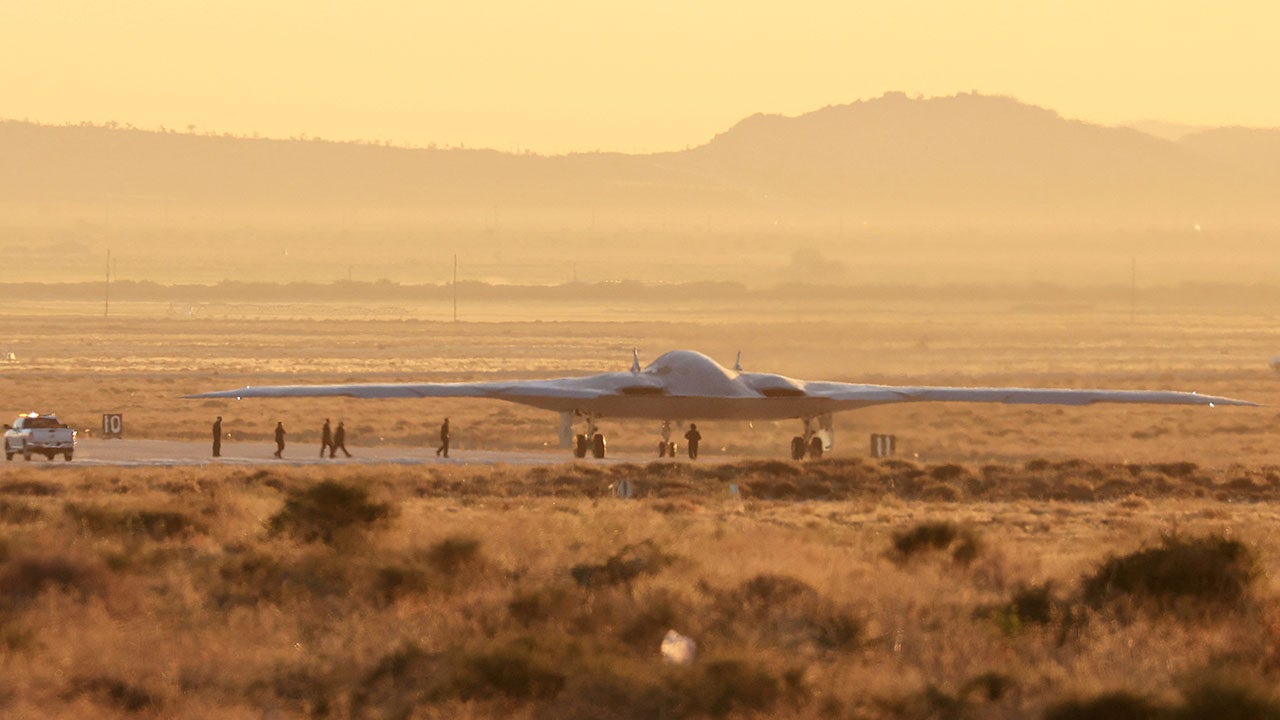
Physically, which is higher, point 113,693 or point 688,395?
point 688,395

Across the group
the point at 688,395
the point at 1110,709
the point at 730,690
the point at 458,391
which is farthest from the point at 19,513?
the point at 688,395

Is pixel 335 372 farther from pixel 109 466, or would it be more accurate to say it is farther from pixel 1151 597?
pixel 1151 597

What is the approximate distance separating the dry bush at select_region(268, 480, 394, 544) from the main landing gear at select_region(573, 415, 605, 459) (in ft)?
96.0

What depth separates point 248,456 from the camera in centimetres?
6212

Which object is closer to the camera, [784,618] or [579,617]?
[579,617]

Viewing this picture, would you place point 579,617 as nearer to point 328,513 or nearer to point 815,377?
point 328,513

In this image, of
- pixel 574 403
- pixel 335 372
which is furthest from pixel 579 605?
pixel 335 372

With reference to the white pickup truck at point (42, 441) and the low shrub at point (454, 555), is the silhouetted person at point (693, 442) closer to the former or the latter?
the white pickup truck at point (42, 441)

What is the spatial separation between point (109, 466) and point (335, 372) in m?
98.4

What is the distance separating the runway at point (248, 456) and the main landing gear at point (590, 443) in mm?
367

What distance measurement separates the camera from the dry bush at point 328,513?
31938 mm

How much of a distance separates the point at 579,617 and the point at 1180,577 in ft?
23.6

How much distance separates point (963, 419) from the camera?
88.8 m

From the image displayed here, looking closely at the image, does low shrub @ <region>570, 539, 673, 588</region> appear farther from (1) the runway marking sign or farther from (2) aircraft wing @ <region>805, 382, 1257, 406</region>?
(1) the runway marking sign
